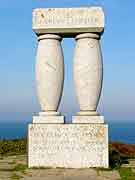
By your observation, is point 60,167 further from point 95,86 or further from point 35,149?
point 95,86

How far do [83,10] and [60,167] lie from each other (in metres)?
3.70

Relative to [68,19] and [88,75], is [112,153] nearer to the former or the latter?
[88,75]

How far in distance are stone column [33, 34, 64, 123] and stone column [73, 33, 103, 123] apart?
402mm

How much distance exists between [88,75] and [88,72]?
0.23 feet

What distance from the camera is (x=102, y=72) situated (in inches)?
419

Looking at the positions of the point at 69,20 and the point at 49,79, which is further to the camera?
the point at 69,20

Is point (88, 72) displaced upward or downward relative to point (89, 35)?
downward

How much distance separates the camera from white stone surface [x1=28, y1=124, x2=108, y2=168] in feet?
33.7

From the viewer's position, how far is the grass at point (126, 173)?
894cm

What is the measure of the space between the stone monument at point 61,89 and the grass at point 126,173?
44 cm

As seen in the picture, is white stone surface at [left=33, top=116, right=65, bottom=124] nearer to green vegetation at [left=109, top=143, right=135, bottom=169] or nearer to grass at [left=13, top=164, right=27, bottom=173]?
grass at [left=13, top=164, right=27, bottom=173]

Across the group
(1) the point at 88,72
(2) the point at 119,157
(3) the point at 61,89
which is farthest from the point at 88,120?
(2) the point at 119,157

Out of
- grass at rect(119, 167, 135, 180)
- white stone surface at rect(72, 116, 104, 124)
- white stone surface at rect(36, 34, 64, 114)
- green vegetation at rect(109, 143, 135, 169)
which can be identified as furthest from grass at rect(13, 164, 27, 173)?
grass at rect(119, 167, 135, 180)

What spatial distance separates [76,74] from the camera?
10.6 meters
